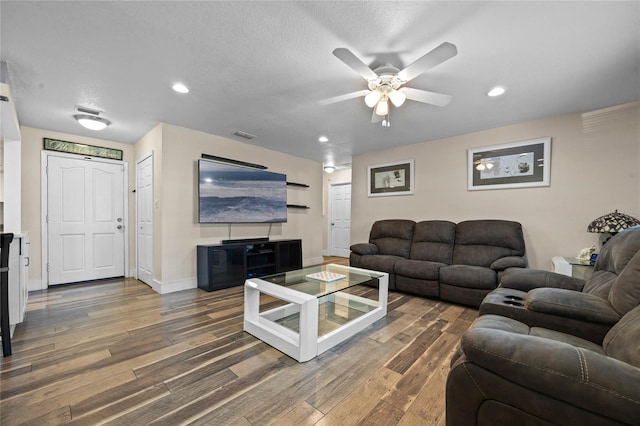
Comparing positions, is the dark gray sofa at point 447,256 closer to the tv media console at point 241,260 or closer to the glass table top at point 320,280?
the glass table top at point 320,280

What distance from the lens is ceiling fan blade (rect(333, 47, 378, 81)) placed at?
5.40 ft

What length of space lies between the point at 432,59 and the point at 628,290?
1.69 metres

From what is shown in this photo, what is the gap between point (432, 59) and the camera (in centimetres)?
168

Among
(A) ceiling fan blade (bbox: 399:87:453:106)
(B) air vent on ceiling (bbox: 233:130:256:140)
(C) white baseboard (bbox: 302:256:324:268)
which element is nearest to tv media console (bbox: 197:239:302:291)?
(C) white baseboard (bbox: 302:256:324:268)

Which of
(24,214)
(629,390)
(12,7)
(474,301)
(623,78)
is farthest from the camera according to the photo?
(24,214)

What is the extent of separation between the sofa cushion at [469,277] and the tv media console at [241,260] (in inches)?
103

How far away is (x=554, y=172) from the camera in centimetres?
329

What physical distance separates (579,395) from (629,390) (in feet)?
0.39

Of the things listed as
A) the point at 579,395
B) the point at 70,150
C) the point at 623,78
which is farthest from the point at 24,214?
the point at 623,78

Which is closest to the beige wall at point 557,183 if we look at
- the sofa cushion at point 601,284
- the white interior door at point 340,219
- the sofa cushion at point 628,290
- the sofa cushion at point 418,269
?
the sofa cushion at point 418,269

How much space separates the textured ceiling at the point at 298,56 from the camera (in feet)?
5.32

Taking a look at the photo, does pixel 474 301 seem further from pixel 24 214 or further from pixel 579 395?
pixel 24 214

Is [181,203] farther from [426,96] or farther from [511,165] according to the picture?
[511,165]

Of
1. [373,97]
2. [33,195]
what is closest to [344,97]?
[373,97]
